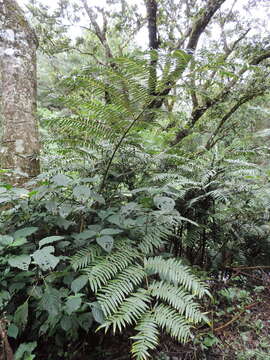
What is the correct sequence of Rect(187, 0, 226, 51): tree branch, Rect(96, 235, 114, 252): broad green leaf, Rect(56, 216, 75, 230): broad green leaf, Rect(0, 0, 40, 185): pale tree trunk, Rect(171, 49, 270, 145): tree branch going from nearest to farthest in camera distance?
Rect(96, 235, 114, 252): broad green leaf
Rect(56, 216, 75, 230): broad green leaf
Rect(0, 0, 40, 185): pale tree trunk
Rect(187, 0, 226, 51): tree branch
Rect(171, 49, 270, 145): tree branch

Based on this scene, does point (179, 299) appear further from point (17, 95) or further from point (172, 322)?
point (17, 95)

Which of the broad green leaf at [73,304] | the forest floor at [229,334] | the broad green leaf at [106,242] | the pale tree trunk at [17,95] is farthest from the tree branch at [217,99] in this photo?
the broad green leaf at [73,304]

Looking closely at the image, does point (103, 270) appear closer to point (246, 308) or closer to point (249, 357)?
point (249, 357)

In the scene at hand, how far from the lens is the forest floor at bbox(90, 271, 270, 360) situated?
3.38 feet

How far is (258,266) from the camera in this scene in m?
1.60

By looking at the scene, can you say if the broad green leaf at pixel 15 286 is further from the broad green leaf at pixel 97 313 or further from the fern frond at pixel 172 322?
the fern frond at pixel 172 322

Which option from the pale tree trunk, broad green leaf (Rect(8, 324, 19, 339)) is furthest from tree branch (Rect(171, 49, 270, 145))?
broad green leaf (Rect(8, 324, 19, 339))

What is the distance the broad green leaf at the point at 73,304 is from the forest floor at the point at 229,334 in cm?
41

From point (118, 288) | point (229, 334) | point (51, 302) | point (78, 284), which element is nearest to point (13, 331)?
point (51, 302)

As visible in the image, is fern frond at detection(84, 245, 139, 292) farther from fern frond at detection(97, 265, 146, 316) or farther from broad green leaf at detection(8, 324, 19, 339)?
broad green leaf at detection(8, 324, 19, 339)

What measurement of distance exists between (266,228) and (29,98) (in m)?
2.28

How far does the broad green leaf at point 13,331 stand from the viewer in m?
0.77

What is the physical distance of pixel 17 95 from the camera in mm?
1803

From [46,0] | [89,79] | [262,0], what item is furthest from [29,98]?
[262,0]
